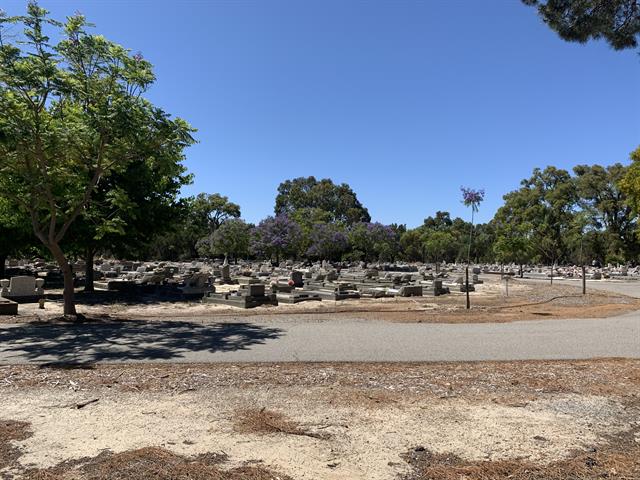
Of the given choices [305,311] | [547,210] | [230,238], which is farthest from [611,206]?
[305,311]

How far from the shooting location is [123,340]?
9.95 metres

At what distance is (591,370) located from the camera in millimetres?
7664

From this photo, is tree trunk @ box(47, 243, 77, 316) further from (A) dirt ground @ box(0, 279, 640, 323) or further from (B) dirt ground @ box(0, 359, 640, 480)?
(B) dirt ground @ box(0, 359, 640, 480)

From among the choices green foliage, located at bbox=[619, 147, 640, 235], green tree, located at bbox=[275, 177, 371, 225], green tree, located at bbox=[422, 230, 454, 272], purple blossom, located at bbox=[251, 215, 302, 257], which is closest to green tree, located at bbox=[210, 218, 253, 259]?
purple blossom, located at bbox=[251, 215, 302, 257]

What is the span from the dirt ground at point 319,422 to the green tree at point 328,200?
258 feet

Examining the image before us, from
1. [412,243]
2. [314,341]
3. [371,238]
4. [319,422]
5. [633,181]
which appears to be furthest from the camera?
[412,243]

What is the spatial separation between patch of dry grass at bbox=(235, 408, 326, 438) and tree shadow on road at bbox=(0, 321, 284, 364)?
132 inches

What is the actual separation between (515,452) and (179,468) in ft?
9.72

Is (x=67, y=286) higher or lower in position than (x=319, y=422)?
higher

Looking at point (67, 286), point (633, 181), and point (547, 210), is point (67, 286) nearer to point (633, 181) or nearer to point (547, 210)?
point (633, 181)

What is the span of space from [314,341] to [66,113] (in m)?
9.24

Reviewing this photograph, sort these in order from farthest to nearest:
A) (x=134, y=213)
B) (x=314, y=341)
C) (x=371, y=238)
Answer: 1. (x=371, y=238)
2. (x=134, y=213)
3. (x=314, y=341)

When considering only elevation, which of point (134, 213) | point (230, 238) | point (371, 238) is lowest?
point (134, 213)

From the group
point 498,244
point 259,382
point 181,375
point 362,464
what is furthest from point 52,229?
point 498,244
